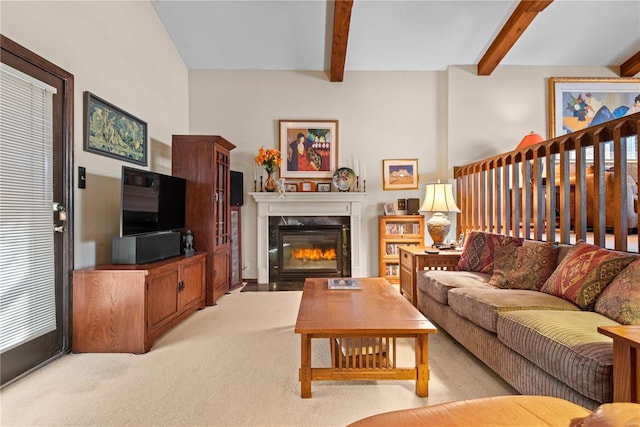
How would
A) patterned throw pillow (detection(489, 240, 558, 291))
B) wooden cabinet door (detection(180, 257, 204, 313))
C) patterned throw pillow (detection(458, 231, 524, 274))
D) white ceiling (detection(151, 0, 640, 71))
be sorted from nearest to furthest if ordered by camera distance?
1. patterned throw pillow (detection(489, 240, 558, 291))
2. patterned throw pillow (detection(458, 231, 524, 274))
3. wooden cabinet door (detection(180, 257, 204, 313))
4. white ceiling (detection(151, 0, 640, 71))

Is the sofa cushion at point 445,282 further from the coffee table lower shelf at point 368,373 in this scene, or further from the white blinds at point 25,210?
the white blinds at point 25,210

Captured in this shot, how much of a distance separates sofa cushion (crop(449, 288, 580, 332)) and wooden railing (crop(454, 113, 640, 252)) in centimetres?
74

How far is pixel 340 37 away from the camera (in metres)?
4.20

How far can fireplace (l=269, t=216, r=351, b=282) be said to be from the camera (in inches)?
198

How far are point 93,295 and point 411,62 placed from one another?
488 cm

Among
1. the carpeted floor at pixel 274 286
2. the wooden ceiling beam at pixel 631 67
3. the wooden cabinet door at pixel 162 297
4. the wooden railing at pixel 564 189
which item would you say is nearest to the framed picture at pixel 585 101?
A: the wooden ceiling beam at pixel 631 67

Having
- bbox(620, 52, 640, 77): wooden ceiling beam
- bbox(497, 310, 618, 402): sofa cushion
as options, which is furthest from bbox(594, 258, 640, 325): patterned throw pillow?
bbox(620, 52, 640, 77): wooden ceiling beam

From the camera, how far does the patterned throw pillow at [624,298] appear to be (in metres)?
1.61

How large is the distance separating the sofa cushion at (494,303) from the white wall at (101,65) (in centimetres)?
302

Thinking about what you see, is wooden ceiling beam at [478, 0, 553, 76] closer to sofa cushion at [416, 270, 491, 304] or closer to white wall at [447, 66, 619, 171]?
white wall at [447, 66, 619, 171]

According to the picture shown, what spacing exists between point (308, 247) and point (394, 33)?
10.7 ft

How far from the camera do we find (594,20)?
4.34m

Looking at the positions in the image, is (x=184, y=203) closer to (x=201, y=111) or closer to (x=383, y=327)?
(x=201, y=111)

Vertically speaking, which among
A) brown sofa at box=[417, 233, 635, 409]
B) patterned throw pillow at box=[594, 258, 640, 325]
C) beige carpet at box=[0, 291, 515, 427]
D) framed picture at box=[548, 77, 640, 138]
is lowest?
beige carpet at box=[0, 291, 515, 427]
